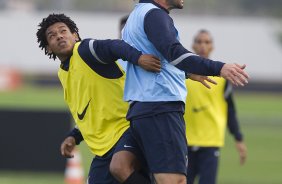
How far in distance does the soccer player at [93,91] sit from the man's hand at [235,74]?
120 cm

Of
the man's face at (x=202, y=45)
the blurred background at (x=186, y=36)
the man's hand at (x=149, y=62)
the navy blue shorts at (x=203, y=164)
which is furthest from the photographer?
the blurred background at (x=186, y=36)

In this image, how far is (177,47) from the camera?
7242mm

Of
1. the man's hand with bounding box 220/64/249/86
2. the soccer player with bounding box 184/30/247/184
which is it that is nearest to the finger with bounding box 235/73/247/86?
the man's hand with bounding box 220/64/249/86

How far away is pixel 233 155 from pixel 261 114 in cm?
1444

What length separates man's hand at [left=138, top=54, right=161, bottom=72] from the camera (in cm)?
741

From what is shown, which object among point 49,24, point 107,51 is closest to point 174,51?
point 107,51

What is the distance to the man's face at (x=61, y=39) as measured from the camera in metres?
8.36

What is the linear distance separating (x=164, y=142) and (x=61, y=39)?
1401 mm

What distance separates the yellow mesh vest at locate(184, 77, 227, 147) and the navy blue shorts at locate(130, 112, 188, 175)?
149 inches

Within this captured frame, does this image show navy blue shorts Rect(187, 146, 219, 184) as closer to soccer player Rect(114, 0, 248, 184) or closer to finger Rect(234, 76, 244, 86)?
soccer player Rect(114, 0, 248, 184)

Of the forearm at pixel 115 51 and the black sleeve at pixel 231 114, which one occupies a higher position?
the forearm at pixel 115 51

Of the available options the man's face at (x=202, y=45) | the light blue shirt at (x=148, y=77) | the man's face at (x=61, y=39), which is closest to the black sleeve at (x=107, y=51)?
the light blue shirt at (x=148, y=77)

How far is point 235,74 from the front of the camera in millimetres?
6914

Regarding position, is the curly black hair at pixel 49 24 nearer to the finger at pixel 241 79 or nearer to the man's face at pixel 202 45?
the finger at pixel 241 79
